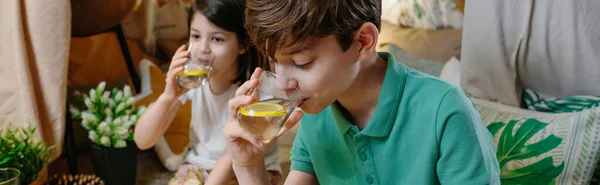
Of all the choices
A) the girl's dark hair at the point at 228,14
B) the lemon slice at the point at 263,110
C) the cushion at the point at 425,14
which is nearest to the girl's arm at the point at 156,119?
the girl's dark hair at the point at 228,14

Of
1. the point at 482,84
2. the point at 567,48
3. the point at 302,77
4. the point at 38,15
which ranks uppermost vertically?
the point at 302,77

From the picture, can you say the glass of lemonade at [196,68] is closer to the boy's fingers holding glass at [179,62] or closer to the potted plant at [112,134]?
the boy's fingers holding glass at [179,62]

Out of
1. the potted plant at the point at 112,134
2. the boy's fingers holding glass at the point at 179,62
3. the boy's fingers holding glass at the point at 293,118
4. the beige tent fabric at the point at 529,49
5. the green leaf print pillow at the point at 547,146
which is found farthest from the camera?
the potted plant at the point at 112,134

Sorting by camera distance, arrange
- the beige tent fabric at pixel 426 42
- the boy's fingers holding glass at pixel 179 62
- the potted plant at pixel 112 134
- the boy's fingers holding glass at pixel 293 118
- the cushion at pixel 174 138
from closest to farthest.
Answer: the boy's fingers holding glass at pixel 293 118 → the boy's fingers holding glass at pixel 179 62 → the potted plant at pixel 112 134 → the cushion at pixel 174 138 → the beige tent fabric at pixel 426 42

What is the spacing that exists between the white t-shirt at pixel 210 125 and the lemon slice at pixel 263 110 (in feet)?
2.12

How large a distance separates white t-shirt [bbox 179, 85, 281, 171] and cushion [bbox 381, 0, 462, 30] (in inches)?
42.9

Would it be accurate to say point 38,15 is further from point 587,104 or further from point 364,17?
point 587,104

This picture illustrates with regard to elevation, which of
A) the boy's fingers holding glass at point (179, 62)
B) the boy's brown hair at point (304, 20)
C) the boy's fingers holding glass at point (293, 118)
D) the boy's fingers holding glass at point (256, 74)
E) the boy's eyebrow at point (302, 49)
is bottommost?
the boy's fingers holding glass at point (179, 62)

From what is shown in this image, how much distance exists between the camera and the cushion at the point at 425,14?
2.47 metres

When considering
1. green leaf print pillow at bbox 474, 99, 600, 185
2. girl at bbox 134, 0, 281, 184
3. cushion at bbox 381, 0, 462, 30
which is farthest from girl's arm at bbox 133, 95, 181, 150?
cushion at bbox 381, 0, 462, 30

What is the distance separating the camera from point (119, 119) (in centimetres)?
187

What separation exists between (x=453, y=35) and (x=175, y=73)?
4.46ft

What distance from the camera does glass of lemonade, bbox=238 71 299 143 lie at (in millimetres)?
967

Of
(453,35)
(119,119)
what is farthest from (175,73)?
(453,35)
